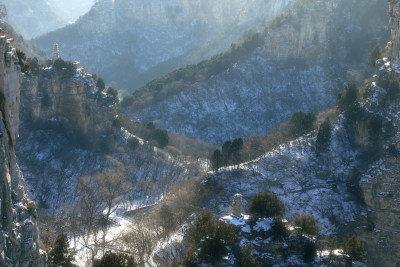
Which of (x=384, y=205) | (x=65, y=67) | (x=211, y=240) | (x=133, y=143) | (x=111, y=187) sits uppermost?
(x=65, y=67)

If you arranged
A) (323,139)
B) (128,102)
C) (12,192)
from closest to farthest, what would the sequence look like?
1. (12,192)
2. (323,139)
3. (128,102)

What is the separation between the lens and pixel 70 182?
193 ft

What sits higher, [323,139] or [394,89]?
[394,89]

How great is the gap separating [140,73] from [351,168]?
126m

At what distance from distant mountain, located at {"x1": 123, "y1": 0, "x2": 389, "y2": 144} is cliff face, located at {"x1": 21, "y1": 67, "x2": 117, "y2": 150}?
22.1 metres

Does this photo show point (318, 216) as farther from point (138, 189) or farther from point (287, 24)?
point (287, 24)

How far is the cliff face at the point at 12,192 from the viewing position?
2253 cm

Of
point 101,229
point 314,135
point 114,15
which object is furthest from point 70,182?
point 114,15

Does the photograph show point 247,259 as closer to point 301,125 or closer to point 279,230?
point 279,230

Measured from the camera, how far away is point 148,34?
187 m

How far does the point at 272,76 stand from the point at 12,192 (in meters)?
81.5

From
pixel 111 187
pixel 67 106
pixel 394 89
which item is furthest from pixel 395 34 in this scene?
pixel 67 106

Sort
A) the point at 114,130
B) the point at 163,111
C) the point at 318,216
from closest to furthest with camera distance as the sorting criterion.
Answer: the point at 318,216, the point at 114,130, the point at 163,111

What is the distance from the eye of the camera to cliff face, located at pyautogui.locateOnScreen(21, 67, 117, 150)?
67688 millimetres
